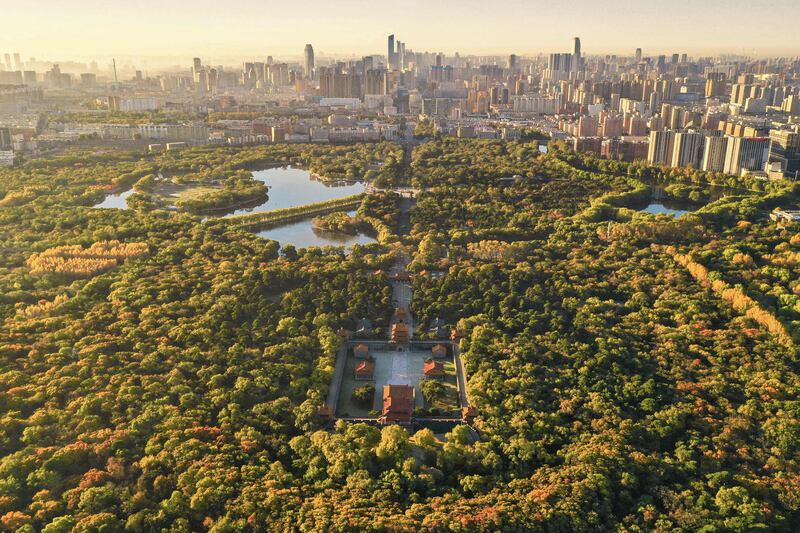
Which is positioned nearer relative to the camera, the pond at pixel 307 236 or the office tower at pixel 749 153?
the pond at pixel 307 236

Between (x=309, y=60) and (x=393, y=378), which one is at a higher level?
(x=309, y=60)

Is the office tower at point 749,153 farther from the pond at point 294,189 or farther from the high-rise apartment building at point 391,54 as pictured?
the high-rise apartment building at point 391,54

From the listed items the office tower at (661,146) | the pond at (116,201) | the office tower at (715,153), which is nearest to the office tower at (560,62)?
the office tower at (661,146)

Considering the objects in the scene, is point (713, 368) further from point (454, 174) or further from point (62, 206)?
point (62, 206)

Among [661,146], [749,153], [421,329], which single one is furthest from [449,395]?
[661,146]

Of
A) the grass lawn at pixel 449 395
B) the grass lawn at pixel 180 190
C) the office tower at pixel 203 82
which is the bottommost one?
the grass lawn at pixel 449 395

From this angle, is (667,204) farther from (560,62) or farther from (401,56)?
(401,56)
